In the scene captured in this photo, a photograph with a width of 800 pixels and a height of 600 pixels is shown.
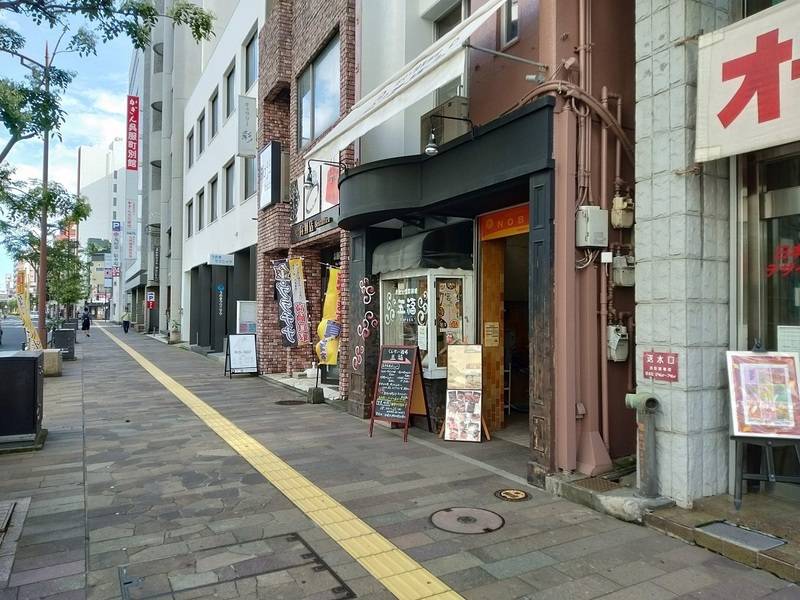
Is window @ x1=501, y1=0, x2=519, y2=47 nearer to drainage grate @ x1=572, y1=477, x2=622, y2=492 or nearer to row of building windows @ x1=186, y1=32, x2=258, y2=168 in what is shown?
drainage grate @ x1=572, y1=477, x2=622, y2=492

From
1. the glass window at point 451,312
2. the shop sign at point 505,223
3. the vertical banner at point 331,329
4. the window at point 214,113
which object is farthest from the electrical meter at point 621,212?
the window at point 214,113

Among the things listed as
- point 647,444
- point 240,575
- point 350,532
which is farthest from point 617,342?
point 240,575

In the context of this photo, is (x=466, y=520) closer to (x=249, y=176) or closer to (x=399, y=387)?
(x=399, y=387)

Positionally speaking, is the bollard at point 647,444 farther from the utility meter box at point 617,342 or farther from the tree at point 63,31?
the tree at point 63,31

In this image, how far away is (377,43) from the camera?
10086 millimetres

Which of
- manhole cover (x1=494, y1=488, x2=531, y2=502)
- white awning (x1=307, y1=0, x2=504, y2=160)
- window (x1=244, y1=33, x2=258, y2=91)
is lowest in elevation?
manhole cover (x1=494, y1=488, x2=531, y2=502)

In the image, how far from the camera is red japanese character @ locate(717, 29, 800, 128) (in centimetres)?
413

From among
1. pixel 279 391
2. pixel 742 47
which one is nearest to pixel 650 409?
pixel 742 47

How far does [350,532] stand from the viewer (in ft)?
14.9

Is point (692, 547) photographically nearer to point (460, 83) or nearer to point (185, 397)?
point (460, 83)

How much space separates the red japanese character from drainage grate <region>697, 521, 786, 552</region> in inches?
117

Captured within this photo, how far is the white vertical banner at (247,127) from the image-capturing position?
1609 centimetres

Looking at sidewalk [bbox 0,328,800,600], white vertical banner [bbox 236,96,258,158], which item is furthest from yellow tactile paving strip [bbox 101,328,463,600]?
white vertical banner [bbox 236,96,258,158]

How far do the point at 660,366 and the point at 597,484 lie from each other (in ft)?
4.01
